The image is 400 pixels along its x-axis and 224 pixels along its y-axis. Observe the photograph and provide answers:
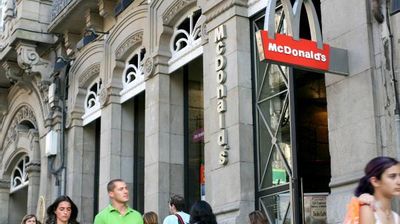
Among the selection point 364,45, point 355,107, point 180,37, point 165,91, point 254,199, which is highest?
point 180,37

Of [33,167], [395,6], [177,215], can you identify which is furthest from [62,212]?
[33,167]

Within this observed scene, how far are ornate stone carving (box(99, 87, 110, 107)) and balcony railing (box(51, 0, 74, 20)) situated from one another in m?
2.87

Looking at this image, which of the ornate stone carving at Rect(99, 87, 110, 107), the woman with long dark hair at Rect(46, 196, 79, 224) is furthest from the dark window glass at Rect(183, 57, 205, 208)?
the woman with long dark hair at Rect(46, 196, 79, 224)

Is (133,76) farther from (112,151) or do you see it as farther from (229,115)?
(229,115)

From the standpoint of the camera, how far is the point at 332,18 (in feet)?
33.7

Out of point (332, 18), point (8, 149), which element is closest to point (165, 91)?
point (332, 18)

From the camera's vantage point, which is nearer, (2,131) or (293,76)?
(293,76)

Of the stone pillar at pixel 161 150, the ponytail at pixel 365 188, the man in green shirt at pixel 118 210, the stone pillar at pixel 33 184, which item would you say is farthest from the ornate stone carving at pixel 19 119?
the ponytail at pixel 365 188

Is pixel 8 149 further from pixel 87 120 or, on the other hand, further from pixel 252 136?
pixel 252 136

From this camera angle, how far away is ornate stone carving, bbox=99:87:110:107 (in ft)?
56.9

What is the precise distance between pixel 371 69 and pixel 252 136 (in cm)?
314

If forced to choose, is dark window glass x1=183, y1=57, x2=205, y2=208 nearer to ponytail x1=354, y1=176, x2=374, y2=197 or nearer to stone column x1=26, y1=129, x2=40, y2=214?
stone column x1=26, y1=129, x2=40, y2=214

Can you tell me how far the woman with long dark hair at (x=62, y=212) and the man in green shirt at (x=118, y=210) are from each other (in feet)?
1.38

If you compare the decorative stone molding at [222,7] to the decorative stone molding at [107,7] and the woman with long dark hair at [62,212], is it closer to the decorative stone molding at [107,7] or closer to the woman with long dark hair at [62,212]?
the decorative stone molding at [107,7]
